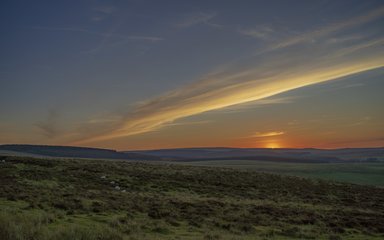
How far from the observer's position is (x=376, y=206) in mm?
44969

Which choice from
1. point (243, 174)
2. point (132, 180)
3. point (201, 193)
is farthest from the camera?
point (243, 174)

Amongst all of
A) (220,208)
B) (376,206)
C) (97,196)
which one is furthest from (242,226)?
(376,206)

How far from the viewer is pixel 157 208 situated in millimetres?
27438

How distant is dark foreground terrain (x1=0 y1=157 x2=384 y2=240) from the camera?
18219 millimetres

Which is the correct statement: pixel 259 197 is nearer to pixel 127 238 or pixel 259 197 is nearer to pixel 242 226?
pixel 242 226

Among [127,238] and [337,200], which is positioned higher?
[127,238]

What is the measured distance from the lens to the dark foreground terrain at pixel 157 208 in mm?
18219

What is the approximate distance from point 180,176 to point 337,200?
21.9m

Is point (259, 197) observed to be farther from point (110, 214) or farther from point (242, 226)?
point (110, 214)

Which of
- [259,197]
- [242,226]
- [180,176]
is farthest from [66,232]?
[180,176]

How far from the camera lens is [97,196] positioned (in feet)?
103

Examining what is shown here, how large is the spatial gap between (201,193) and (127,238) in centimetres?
2840

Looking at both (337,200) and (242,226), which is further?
(337,200)

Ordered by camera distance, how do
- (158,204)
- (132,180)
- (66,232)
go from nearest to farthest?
A: 1. (66,232)
2. (158,204)
3. (132,180)
